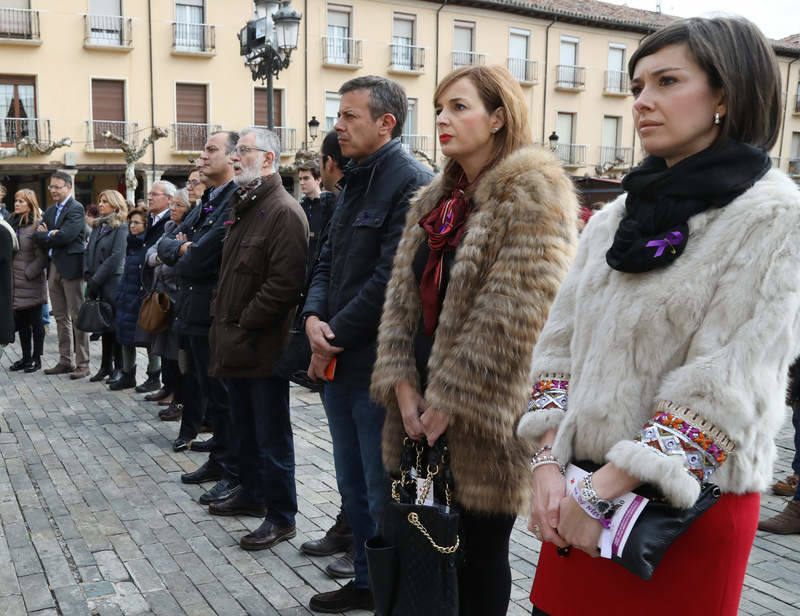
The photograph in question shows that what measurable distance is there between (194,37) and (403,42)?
26.5 feet

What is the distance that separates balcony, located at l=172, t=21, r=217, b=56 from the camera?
1025 inches

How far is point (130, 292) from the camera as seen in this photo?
7434 mm

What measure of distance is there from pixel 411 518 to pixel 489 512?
0.25 m

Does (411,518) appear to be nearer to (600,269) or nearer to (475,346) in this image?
(475,346)

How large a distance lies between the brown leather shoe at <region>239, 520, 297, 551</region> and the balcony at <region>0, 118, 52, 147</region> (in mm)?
24123

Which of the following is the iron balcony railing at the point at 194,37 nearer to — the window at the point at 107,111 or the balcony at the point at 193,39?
the balcony at the point at 193,39

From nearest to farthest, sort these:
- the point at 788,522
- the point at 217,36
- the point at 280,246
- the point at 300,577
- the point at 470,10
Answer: the point at 300,577, the point at 280,246, the point at 788,522, the point at 217,36, the point at 470,10

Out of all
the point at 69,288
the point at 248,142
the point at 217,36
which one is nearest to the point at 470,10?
the point at 217,36

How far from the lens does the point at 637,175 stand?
1.71 meters

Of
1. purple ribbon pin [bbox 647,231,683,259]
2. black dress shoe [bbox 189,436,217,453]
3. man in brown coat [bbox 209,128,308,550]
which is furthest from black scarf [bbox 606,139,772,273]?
black dress shoe [bbox 189,436,217,453]

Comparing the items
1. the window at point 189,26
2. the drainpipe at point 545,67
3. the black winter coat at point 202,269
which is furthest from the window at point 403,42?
the black winter coat at point 202,269

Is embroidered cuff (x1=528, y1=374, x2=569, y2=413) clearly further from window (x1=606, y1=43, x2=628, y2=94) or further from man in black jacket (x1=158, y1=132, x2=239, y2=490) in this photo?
window (x1=606, y1=43, x2=628, y2=94)

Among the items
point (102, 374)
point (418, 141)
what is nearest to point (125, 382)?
point (102, 374)

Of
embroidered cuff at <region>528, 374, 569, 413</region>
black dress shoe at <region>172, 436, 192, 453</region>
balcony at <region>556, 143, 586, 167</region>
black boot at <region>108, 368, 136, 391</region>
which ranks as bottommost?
black boot at <region>108, 368, 136, 391</region>
